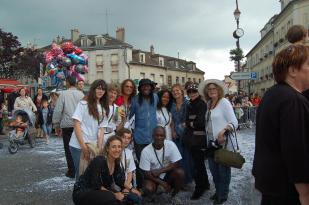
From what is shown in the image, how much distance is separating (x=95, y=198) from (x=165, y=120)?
8.02ft

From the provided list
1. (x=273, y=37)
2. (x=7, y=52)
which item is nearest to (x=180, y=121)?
(x=7, y=52)

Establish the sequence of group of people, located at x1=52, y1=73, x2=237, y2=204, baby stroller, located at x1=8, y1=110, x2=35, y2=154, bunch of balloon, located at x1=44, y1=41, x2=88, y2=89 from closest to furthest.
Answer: group of people, located at x1=52, y1=73, x2=237, y2=204 → baby stroller, located at x1=8, y1=110, x2=35, y2=154 → bunch of balloon, located at x1=44, y1=41, x2=88, y2=89

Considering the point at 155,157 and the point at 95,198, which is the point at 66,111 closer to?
the point at 155,157

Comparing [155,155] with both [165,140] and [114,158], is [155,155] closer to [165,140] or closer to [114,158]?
[165,140]

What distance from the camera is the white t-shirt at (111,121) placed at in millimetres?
5435

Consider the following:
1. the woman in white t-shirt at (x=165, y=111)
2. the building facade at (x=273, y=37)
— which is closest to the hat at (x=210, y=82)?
→ the woman in white t-shirt at (x=165, y=111)

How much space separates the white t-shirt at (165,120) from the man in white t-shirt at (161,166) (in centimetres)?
48

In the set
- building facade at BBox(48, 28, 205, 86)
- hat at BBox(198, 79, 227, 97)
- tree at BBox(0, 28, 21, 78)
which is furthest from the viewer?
building facade at BBox(48, 28, 205, 86)

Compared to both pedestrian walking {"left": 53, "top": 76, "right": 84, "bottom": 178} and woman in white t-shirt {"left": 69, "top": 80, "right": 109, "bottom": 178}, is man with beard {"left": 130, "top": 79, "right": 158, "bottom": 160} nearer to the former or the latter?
woman in white t-shirt {"left": 69, "top": 80, "right": 109, "bottom": 178}

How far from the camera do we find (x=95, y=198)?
14.3 feet

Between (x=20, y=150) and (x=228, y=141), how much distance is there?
845 cm

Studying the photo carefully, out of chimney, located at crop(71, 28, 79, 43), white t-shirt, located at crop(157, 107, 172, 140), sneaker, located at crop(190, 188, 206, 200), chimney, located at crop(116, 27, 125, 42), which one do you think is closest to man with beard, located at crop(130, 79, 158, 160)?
white t-shirt, located at crop(157, 107, 172, 140)

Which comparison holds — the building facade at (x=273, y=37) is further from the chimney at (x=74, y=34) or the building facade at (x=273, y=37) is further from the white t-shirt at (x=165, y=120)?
the chimney at (x=74, y=34)

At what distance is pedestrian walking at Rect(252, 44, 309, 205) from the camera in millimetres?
2102
